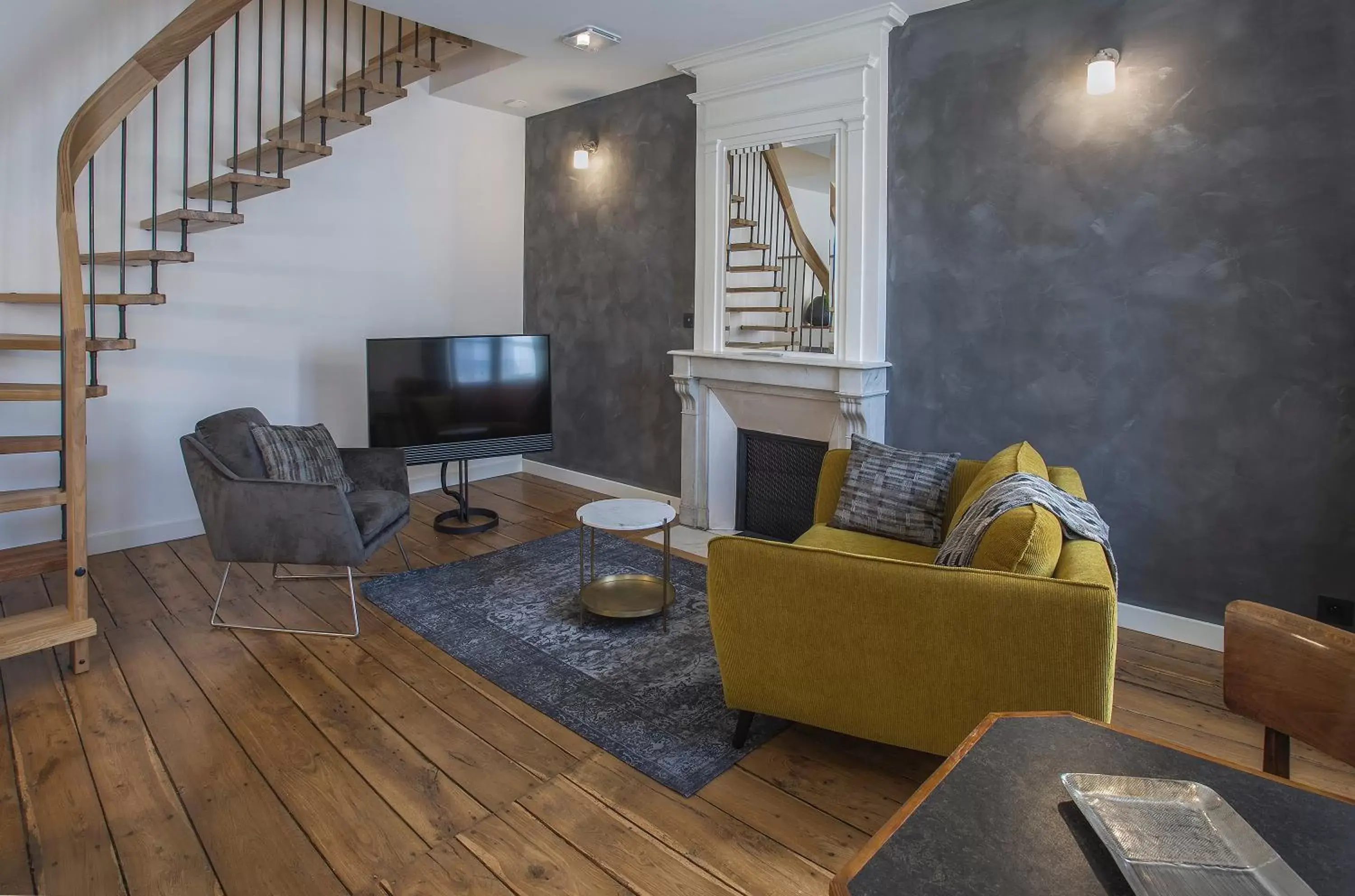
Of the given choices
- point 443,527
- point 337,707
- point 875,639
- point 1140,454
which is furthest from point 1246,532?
point 443,527

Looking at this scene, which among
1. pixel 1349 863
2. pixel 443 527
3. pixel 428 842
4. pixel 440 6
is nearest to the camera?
pixel 1349 863

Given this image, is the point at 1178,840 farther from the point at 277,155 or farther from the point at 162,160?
the point at 162,160

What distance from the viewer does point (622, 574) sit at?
3.89 meters

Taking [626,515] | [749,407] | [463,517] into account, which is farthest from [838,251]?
[463,517]

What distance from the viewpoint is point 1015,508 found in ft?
7.26

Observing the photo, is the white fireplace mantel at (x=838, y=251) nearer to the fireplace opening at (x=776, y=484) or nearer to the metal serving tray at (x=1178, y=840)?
the fireplace opening at (x=776, y=484)

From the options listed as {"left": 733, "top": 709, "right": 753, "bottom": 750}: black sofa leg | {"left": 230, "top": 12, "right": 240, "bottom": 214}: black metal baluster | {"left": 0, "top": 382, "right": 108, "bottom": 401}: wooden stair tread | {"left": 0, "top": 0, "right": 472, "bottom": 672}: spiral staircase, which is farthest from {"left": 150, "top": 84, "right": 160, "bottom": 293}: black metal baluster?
{"left": 733, "top": 709, "right": 753, "bottom": 750}: black sofa leg

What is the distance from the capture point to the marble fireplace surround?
413cm

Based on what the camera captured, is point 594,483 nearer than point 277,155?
No

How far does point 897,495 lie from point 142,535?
409 cm

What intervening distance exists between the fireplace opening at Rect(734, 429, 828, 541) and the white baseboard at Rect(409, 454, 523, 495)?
167cm

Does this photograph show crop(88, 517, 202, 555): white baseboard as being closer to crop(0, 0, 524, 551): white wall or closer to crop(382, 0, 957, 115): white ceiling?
crop(0, 0, 524, 551): white wall

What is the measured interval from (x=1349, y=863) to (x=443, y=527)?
4539mm

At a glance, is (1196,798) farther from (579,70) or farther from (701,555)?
(579,70)
